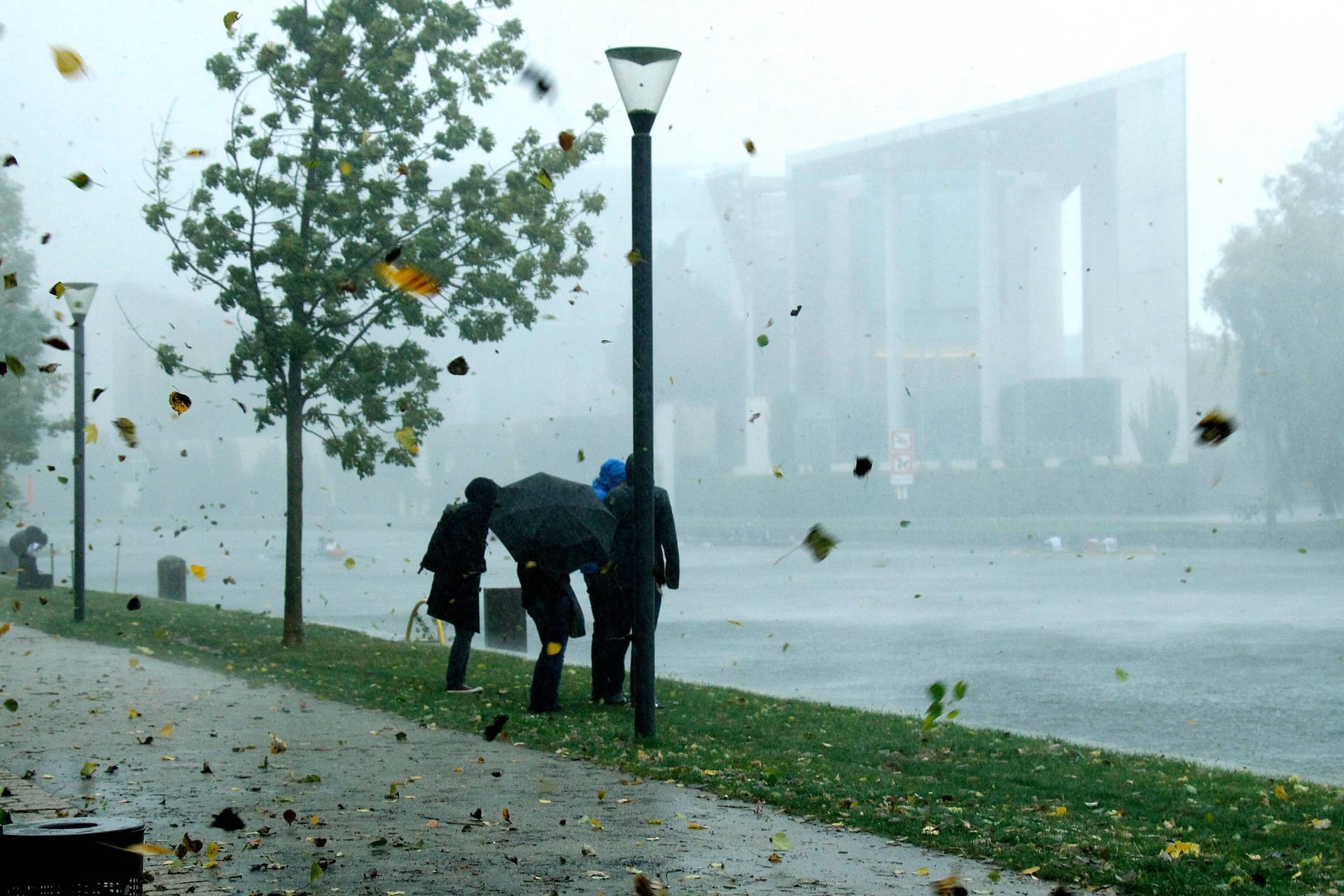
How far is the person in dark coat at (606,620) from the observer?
979cm

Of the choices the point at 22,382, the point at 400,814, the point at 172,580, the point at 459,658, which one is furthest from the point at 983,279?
the point at 400,814

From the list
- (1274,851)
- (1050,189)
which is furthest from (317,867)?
(1050,189)

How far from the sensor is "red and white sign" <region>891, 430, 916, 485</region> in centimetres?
5795

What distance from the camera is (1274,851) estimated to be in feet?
18.4

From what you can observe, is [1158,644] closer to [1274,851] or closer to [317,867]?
[1274,851]

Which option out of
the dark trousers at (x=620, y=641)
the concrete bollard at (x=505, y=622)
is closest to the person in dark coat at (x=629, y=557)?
the dark trousers at (x=620, y=641)

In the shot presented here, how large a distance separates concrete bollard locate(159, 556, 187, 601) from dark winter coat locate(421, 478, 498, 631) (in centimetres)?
1583

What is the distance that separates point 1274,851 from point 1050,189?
63.4 meters

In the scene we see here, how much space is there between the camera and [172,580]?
2544cm

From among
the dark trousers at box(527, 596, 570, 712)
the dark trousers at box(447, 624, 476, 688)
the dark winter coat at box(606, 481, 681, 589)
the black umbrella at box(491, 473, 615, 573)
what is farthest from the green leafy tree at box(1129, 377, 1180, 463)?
the dark trousers at box(527, 596, 570, 712)

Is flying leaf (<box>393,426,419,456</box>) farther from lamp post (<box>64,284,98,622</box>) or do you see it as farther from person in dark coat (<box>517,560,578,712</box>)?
person in dark coat (<box>517,560,578,712</box>)

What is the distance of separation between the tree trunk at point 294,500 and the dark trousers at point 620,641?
5.89 metres

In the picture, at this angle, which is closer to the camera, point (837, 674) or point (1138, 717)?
point (1138, 717)

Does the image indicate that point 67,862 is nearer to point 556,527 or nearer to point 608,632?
point 556,527
